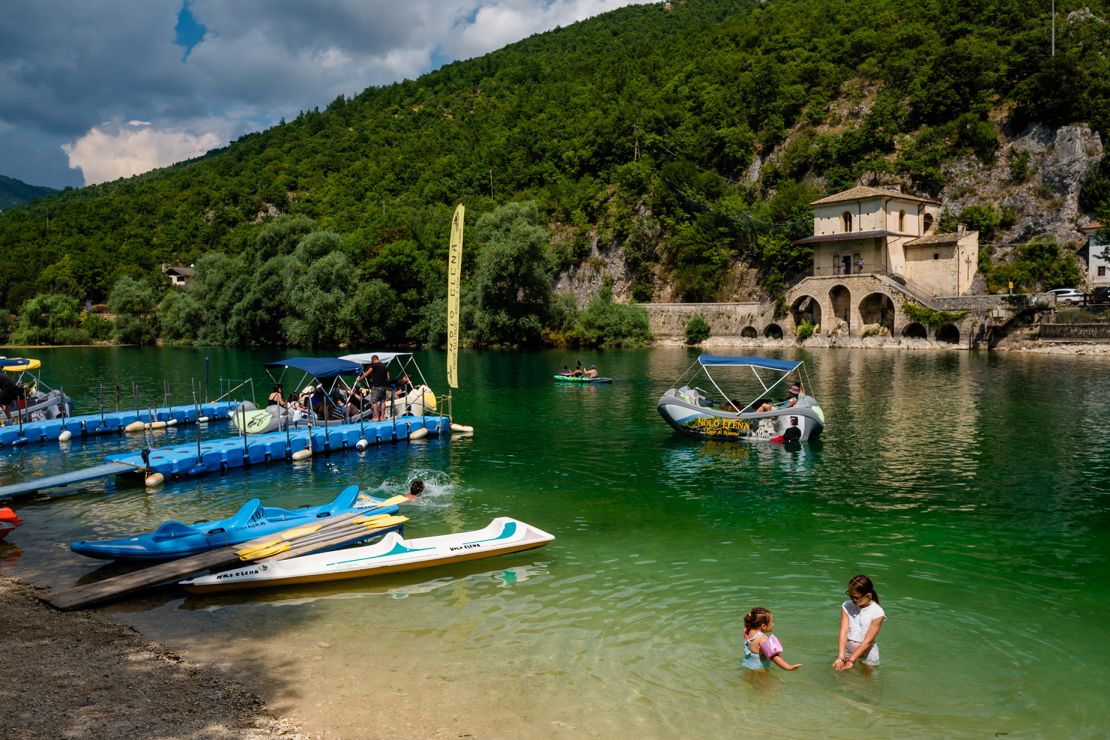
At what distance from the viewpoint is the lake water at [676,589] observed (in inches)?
367

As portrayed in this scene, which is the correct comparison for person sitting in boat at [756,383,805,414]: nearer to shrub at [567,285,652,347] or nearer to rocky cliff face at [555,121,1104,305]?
shrub at [567,285,652,347]

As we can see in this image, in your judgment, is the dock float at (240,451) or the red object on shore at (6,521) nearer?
the red object on shore at (6,521)

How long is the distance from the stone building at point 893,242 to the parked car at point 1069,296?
9.20 meters

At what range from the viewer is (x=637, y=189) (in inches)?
4242

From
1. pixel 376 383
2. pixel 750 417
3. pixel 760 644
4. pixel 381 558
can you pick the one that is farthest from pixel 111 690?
Result: pixel 750 417

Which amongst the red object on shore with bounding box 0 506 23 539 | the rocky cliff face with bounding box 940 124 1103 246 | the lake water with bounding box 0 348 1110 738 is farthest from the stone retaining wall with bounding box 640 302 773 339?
the red object on shore with bounding box 0 506 23 539

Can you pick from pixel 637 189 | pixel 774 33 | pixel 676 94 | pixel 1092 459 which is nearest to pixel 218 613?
pixel 1092 459

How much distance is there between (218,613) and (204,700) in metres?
3.37

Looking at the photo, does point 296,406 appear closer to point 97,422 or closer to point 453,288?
point 453,288

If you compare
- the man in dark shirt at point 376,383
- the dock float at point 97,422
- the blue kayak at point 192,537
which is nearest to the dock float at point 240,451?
the man in dark shirt at point 376,383

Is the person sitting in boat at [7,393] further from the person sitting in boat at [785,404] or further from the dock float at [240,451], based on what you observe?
the person sitting in boat at [785,404]

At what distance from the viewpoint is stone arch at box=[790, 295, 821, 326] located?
79625mm

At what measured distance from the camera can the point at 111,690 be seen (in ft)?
30.7

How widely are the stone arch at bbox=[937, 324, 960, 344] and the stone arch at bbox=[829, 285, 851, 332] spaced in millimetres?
9332
